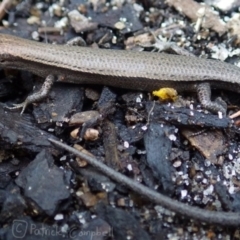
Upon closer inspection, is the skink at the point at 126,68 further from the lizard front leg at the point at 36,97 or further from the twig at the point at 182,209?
the twig at the point at 182,209

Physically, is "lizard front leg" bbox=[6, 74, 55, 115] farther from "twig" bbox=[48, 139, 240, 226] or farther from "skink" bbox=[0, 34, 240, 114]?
"twig" bbox=[48, 139, 240, 226]

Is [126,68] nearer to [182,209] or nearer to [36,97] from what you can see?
[36,97]

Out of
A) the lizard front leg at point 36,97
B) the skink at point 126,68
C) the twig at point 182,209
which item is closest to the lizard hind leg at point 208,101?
the skink at point 126,68

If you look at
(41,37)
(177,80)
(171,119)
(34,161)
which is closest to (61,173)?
(34,161)

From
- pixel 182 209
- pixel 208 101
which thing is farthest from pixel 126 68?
pixel 182 209

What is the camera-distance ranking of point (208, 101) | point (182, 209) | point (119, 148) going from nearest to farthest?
point (182, 209)
point (119, 148)
point (208, 101)

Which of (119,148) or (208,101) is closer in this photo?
(119,148)

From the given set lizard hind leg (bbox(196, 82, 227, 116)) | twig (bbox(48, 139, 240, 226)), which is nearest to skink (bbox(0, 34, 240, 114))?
lizard hind leg (bbox(196, 82, 227, 116))
